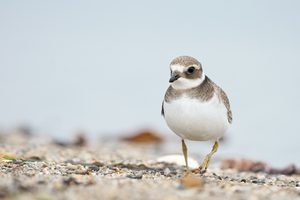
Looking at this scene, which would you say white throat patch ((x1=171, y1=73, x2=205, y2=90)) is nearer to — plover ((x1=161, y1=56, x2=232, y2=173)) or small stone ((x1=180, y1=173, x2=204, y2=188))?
plover ((x1=161, y1=56, x2=232, y2=173))

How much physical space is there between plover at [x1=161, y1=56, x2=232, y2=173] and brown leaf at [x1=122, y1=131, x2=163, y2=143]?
22.9 feet

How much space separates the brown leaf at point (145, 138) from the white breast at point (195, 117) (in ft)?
23.2

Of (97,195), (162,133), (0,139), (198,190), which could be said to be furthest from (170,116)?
(162,133)

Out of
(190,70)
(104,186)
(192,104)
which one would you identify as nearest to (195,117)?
(192,104)

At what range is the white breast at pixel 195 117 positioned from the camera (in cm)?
615

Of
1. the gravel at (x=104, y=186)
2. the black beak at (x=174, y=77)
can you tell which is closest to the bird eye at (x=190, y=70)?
the black beak at (x=174, y=77)

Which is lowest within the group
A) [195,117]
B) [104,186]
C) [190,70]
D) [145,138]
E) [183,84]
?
[104,186]

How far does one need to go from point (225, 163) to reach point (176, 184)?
13.3 ft

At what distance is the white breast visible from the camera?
615cm

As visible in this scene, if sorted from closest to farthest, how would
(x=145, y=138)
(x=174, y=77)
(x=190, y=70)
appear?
(x=174, y=77) < (x=190, y=70) < (x=145, y=138)

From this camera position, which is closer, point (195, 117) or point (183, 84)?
point (195, 117)

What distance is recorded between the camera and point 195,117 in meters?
6.15

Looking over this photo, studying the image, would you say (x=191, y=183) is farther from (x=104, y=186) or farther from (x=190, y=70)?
(x=190, y=70)

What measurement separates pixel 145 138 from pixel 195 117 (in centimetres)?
752
